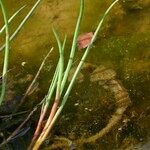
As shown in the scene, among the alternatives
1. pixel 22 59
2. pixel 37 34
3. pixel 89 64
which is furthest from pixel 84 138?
pixel 37 34

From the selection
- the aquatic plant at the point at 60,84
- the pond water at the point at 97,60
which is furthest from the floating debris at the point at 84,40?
the aquatic plant at the point at 60,84

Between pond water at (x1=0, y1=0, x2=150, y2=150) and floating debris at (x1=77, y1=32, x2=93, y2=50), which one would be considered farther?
floating debris at (x1=77, y1=32, x2=93, y2=50)

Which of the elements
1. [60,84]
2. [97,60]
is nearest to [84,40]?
[97,60]

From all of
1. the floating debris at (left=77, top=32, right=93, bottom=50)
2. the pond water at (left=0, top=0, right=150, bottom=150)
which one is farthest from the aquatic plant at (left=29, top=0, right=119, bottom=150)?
the floating debris at (left=77, top=32, right=93, bottom=50)

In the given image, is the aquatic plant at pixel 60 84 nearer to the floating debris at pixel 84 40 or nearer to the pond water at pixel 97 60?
the pond water at pixel 97 60

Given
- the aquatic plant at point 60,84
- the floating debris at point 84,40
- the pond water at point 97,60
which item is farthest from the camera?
the floating debris at point 84,40

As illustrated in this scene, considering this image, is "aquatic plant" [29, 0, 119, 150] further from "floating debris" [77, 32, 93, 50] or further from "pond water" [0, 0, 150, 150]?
"floating debris" [77, 32, 93, 50]

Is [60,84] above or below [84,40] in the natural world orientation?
above

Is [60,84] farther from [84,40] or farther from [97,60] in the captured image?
[84,40]
